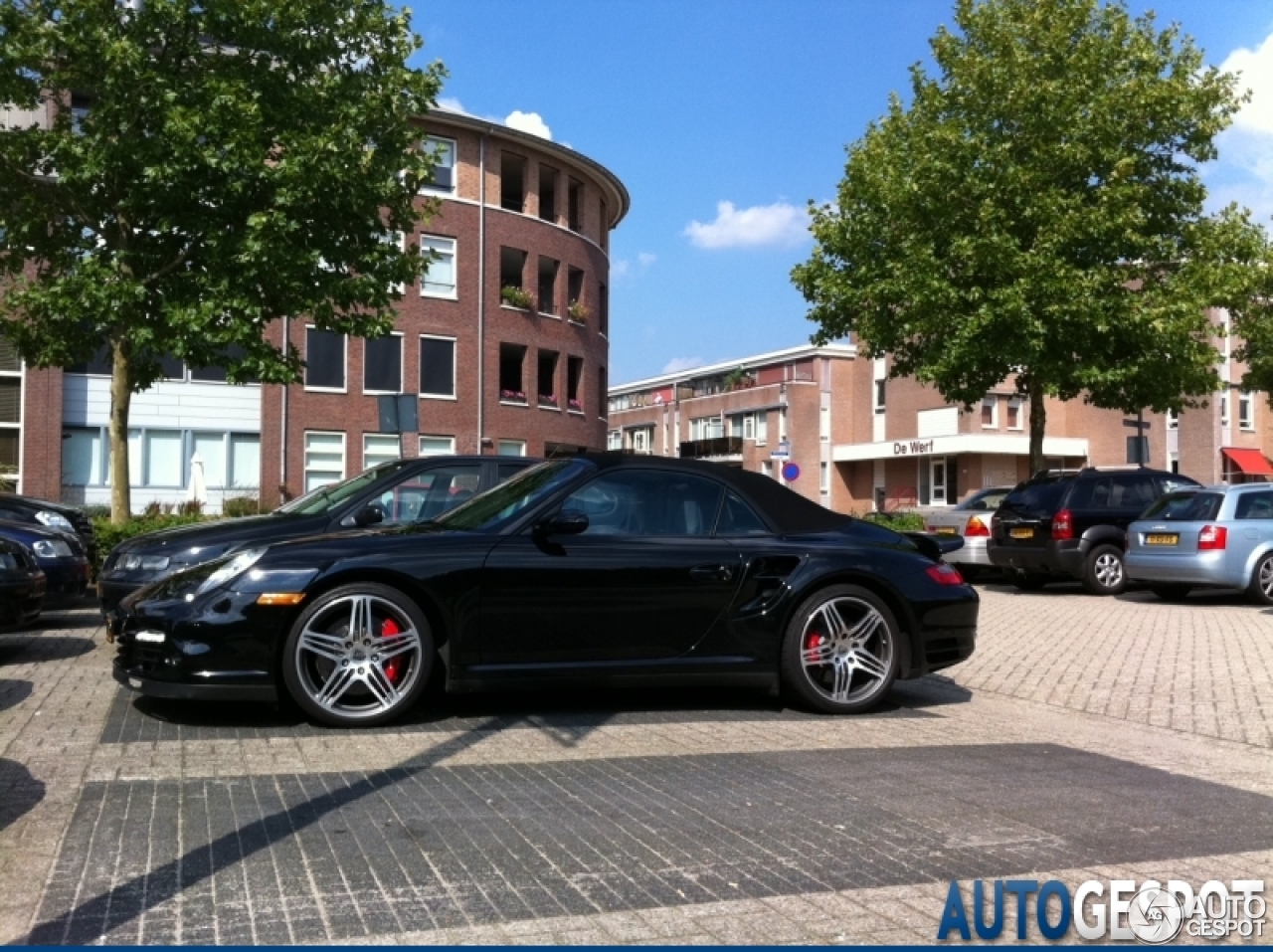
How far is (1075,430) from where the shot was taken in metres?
63.7

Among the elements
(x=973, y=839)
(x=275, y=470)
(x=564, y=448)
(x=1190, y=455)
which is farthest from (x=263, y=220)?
(x=1190, y=455)

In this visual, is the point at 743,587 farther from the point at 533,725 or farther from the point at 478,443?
the point at 478,443

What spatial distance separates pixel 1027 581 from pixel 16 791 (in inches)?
686

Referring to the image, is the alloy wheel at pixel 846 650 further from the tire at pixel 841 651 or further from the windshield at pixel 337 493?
the windshield at pixel 337 493

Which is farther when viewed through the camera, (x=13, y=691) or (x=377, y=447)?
(x=377, y=447)

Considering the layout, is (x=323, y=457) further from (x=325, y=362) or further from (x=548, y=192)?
(x=548, y=192)

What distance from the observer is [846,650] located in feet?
24.7

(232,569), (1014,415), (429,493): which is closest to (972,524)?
(429,493)

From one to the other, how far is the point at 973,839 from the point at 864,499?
65.2 meters

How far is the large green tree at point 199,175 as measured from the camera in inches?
621

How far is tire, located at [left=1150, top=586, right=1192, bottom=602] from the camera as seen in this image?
17.6m

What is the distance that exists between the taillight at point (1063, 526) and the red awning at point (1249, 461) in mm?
43306

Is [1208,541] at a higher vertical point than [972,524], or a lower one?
lower
